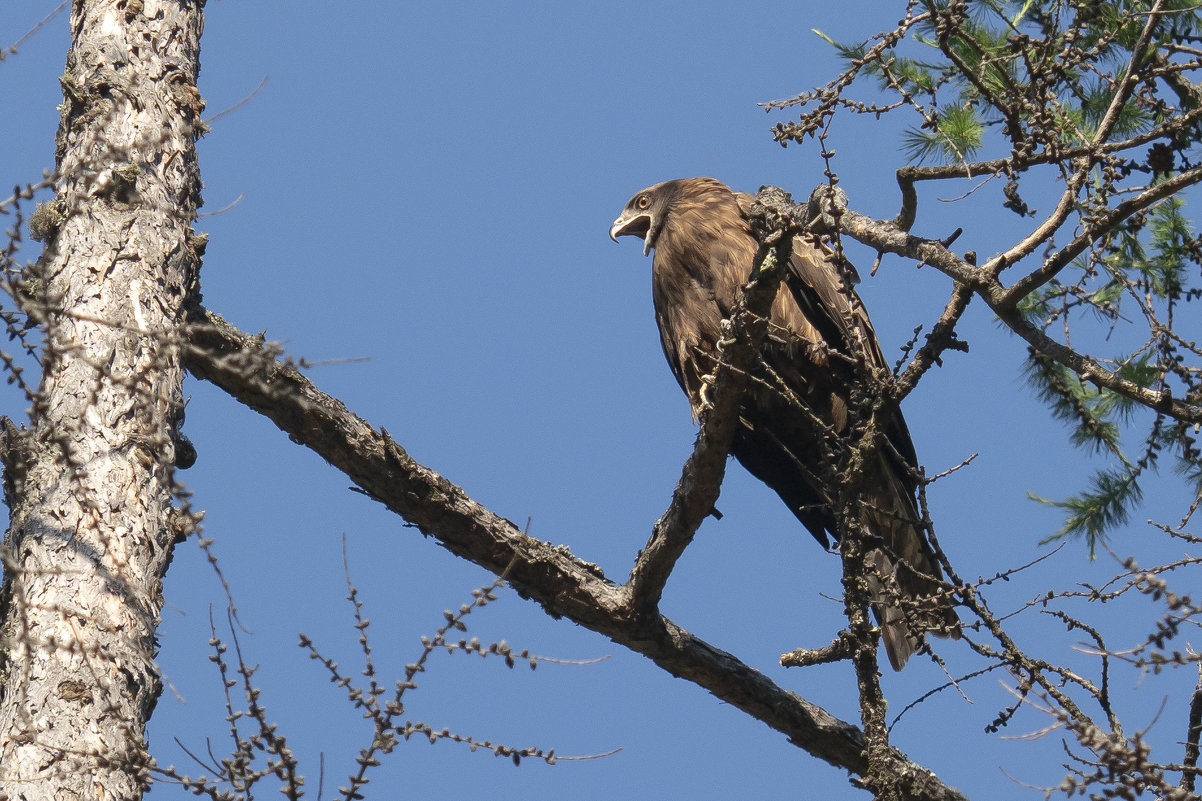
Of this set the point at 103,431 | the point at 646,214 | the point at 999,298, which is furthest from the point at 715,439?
the point at 646,214

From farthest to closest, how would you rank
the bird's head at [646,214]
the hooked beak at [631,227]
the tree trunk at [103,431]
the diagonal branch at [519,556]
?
the hooked beak at [631,227]
the bird's head at [646,214]
the diagonal branch at [519,556]
the tree trunk at [103,431]

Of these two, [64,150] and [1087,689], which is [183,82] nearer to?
[64,150]

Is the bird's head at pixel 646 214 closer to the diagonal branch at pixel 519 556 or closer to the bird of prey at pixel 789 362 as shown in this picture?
the bird of prey at pixel 789 362

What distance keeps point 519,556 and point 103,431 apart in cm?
129

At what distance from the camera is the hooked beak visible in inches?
241

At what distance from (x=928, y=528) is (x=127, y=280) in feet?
8.16

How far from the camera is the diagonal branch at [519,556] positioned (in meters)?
3.69

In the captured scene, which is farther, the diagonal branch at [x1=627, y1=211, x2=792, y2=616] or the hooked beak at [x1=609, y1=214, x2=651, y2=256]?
the hooked beak at [x1=609, y1=214, x2=651, y2=256]

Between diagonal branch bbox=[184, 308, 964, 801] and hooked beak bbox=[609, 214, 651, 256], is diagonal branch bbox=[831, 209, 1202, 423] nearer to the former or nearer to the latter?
diagonal branch bbox=[184, 308, 964, 801]

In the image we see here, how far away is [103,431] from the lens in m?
2.99

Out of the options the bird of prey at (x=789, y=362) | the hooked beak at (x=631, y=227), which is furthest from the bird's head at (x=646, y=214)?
the bird of prey at (x=789, y=362)

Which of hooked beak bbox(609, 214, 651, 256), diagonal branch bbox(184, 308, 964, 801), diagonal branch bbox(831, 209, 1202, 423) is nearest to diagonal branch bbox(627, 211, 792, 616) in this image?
diagonal branch bbox(184, 308, 964, 801)

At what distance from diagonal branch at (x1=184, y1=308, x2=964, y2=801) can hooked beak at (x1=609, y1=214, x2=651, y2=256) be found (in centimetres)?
258

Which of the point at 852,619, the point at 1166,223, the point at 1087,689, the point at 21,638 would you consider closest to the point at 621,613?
the point at 852,619
